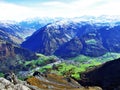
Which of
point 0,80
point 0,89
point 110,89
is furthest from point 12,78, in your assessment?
point 110,89

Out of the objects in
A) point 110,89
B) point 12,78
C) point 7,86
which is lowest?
point 110,89

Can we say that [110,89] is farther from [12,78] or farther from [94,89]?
[12,78]

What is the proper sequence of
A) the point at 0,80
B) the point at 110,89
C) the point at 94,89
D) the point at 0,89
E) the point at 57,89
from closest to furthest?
the point at 0,89, the point at 0,80, the point at 57,89, the point at 94,89, the point at 110,89

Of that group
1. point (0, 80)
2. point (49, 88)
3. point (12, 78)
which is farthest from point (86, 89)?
point (0, 80)

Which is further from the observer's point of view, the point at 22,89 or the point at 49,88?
the point at 49,88

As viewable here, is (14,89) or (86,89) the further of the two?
(86,89)

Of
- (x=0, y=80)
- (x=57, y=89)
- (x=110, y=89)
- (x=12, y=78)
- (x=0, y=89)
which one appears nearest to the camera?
(x=0, y=89)

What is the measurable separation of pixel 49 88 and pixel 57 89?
4905 millimetres

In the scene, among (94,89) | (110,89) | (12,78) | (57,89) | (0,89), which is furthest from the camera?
(110,89)

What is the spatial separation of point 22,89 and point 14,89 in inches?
97.9

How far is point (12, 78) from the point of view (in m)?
129

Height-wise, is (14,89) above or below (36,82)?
above

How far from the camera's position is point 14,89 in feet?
276

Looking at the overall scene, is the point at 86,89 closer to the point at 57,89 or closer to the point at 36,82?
the point at 57,89
